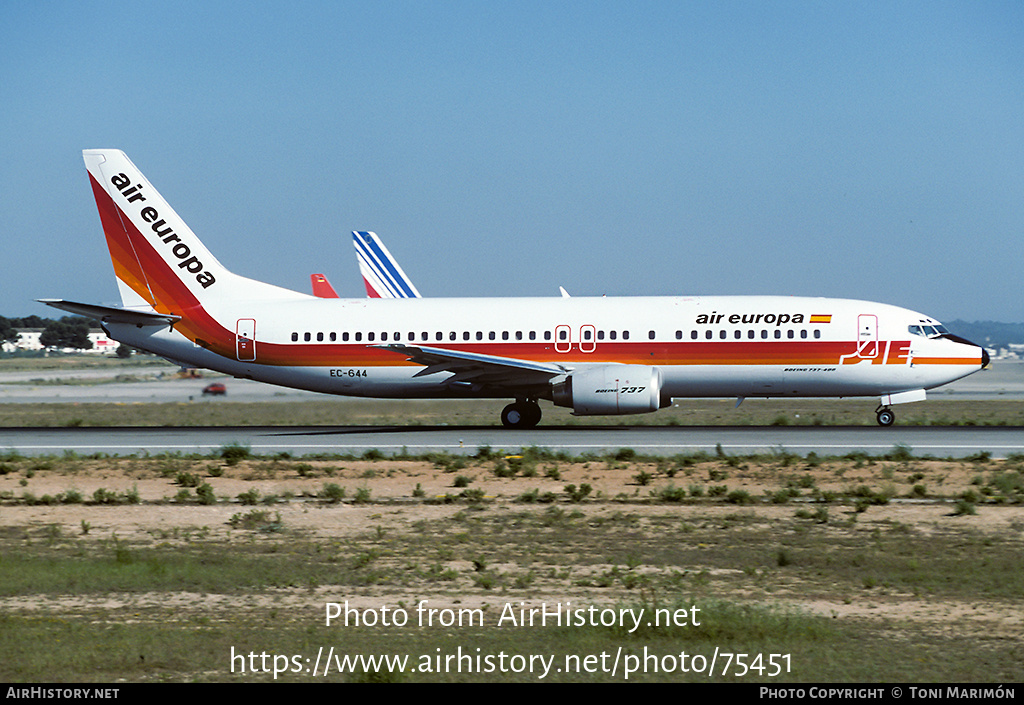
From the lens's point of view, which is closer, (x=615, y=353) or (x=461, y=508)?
(x=461, y=508)

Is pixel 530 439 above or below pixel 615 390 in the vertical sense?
below

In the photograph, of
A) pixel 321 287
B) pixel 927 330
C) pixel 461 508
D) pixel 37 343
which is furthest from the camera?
pixel 37 343

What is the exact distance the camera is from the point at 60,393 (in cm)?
6631

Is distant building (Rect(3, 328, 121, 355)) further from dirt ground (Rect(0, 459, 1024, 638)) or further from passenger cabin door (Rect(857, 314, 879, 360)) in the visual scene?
dirt ground (Rect(0, 459, 1024, 638))

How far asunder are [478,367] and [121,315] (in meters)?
11.9

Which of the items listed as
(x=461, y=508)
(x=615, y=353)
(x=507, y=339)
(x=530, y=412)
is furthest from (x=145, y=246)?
(x=461, y=508)

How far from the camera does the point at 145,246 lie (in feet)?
115

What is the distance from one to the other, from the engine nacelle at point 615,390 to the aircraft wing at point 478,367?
1.30 metres

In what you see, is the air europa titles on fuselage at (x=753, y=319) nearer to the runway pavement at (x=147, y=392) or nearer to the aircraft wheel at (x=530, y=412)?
the aircraft wheel at (x=530, y=412)

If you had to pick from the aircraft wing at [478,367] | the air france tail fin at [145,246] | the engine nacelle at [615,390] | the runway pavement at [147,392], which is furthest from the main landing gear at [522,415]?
the runway pavement at [147,392]

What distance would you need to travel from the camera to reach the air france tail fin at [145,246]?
35031 millimetres

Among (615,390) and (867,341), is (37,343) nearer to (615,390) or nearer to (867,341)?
(615,390)

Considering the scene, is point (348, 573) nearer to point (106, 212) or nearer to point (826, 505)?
point (826, 505)

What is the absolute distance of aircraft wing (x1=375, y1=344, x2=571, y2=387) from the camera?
32188 millimetres
